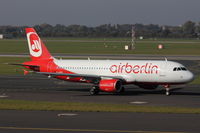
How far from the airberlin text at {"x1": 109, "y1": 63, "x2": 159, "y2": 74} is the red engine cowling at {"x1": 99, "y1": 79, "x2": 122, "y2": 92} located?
1.92 m

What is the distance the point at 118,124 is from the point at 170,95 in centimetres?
2019

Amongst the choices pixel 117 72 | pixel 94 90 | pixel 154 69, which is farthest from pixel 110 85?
pixel 154 69

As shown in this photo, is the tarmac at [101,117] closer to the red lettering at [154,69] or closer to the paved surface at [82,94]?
the paved surface at [82,94]

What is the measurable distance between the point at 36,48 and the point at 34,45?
463 mm

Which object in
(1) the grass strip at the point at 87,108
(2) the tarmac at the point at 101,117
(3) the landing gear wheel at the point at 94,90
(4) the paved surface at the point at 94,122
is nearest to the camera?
(4) the paved surface at the point at 94,122

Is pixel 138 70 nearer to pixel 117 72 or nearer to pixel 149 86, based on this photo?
pixel 117 72

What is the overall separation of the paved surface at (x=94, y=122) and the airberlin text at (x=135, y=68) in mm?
15813

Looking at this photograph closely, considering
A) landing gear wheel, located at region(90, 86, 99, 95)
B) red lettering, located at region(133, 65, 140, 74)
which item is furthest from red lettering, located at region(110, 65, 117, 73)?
landing gear wheel, located at region(90, 86, 99, 95)

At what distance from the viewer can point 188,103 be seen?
41719 mm

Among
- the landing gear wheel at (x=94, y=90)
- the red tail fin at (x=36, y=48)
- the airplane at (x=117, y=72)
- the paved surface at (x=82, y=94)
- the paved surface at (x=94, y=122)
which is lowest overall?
the paved surface at (x=82, y=94)

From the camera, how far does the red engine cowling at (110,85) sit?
1876 inches

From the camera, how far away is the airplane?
48.3 metres

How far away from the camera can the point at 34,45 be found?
2167 inches

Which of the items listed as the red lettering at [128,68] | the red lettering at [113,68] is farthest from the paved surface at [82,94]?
the red lettering at [113,68]
